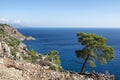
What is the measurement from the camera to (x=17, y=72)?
20.8m

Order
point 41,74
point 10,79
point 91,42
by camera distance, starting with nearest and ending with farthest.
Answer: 1. point 10,79
2. point 41,74
3. point 91,42

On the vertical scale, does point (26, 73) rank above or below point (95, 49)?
below

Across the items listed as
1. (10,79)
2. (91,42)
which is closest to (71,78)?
(10,79)

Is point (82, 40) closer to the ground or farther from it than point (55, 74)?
farther from it

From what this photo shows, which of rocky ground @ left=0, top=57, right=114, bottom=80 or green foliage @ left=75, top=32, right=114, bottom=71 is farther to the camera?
green foliage @ left=75, top=32, right=114, bottom=71

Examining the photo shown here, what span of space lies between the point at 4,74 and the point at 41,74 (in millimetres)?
4299

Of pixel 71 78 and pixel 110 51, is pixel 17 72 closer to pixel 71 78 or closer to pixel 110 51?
pixel 71 78

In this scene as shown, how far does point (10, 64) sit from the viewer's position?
22.5 metres

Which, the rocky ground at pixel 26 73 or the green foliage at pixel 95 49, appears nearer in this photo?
the rocky ground at pixel 26 73

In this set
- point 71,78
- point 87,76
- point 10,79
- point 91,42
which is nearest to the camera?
point 10,79

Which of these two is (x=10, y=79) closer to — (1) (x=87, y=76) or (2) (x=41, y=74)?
(2) (x=41, y=74)

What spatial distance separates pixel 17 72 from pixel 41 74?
267 cm

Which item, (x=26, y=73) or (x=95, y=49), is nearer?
(x=26, y=73)

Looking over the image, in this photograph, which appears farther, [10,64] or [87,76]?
[87,76]
